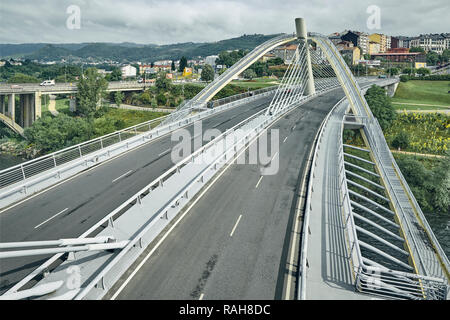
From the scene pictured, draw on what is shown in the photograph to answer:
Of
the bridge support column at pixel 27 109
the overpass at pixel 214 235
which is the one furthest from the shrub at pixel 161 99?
the overpass at pixel 214 235

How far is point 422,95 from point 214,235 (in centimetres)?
9486

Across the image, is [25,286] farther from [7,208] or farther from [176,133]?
[176,133]

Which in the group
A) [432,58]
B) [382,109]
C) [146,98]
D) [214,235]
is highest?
[432,58]

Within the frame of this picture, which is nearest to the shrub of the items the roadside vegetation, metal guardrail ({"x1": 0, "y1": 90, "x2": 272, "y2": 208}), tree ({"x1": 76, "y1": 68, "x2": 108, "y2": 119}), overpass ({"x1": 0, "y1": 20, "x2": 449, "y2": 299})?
tree ({"x1": 76, "y1": 68, "x2": 108, "y2": 119})

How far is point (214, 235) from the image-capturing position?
51.1 ft

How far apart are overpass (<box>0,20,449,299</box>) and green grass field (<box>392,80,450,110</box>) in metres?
59.0

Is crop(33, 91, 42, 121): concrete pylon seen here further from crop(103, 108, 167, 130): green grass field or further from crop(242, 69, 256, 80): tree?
crop(242, 69, 256, 80): tree

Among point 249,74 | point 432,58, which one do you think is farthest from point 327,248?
point 432,58

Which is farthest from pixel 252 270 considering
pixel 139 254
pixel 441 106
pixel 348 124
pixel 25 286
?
pixel 441 106

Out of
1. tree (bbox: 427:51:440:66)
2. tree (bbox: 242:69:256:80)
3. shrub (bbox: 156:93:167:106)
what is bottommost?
shrub (bbox: 156:93:167:106)

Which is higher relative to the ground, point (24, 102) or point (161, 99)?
point (161, 99)

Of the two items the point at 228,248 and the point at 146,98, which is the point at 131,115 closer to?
the point at 146,98

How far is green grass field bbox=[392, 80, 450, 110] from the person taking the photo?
7656cm
